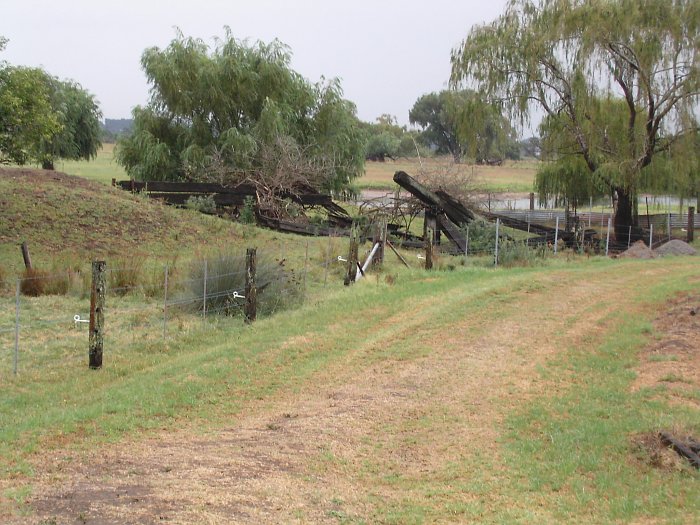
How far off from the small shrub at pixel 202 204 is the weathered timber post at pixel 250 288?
609 inches

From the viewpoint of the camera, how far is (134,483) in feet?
22.4

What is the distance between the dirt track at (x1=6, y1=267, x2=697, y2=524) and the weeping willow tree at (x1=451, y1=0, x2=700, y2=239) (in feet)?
67.9

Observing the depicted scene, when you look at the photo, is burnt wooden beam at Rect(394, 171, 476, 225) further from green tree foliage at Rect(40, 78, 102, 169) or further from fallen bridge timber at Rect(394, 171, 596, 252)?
green tree foliage at Rect(40, 78, 102, 169)

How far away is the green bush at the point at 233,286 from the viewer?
1562cm

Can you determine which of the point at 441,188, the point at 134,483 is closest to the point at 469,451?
the point at 134,483

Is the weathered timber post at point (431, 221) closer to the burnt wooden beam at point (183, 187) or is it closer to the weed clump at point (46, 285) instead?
the burnt wooden beam at point (183, 187)

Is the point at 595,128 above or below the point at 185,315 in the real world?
above

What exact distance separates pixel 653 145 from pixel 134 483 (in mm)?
29048

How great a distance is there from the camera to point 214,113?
37.2m

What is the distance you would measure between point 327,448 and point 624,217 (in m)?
28.0

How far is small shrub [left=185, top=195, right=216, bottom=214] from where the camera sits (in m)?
30.0

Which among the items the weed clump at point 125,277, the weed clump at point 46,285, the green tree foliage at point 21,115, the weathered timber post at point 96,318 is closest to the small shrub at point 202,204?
the green tree foliage at point 21,115

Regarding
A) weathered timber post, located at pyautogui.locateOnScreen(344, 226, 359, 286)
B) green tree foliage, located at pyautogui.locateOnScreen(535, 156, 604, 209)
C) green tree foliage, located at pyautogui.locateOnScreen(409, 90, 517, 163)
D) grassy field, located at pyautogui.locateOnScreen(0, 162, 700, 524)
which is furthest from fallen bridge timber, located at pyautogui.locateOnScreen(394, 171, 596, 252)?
green tree foliage, located at pyautogui.locateOnScreen(535, 156, 604, 209)

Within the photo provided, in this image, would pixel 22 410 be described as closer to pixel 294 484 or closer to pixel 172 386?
pixel 172 386
